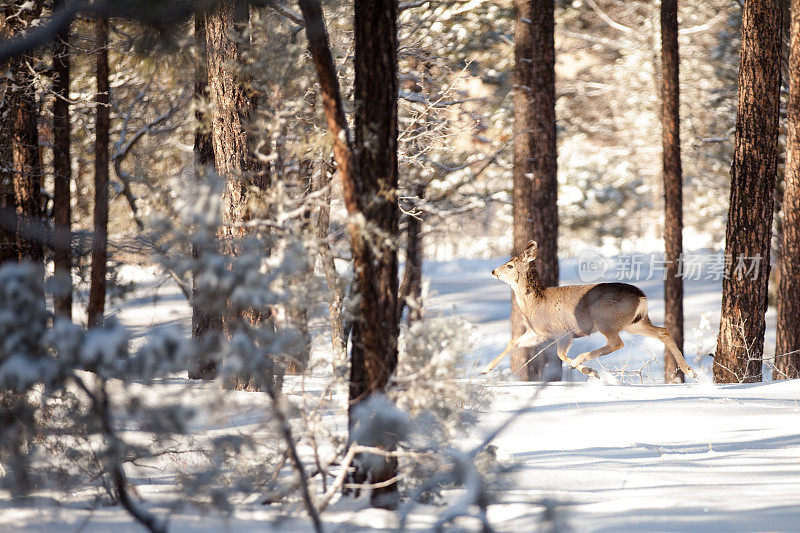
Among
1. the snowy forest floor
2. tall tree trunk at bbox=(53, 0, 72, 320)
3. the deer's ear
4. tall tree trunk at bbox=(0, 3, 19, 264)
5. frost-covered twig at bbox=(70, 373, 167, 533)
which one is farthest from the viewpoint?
tall tree trunk at bbox=(53, 0, 72, 320)

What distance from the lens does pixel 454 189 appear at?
676 inches

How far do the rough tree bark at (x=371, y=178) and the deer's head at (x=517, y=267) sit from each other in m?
5.31

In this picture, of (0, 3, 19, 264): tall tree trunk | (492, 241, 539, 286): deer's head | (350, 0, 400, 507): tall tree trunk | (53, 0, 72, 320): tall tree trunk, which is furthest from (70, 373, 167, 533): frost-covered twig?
(53, 0, 72, 320): tall tree trunk

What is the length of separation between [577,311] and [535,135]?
130 inches

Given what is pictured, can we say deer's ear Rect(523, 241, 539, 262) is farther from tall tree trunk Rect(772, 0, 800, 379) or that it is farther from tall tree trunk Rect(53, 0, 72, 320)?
tall tree trunk Rect(53, 0, 72, 320)

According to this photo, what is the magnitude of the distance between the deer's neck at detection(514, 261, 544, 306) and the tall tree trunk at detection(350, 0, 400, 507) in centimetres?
542

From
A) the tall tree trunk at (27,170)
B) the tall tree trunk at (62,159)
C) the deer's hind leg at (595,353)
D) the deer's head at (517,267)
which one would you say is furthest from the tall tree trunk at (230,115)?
the tall tree trunk at (62,159)

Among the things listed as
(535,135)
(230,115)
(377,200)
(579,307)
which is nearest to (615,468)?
(377,200)

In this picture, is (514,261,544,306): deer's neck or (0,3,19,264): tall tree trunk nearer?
(0,3,19,264): tall tree trunk

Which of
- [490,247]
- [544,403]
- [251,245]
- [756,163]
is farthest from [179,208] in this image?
[490,247]

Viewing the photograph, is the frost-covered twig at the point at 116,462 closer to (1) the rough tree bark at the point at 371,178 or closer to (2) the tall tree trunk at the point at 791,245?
(1) the rough tree bark at the point at 371,178

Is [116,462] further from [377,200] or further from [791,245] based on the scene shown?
[791,245]

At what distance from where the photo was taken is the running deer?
9055 mm

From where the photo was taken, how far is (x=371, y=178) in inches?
167
